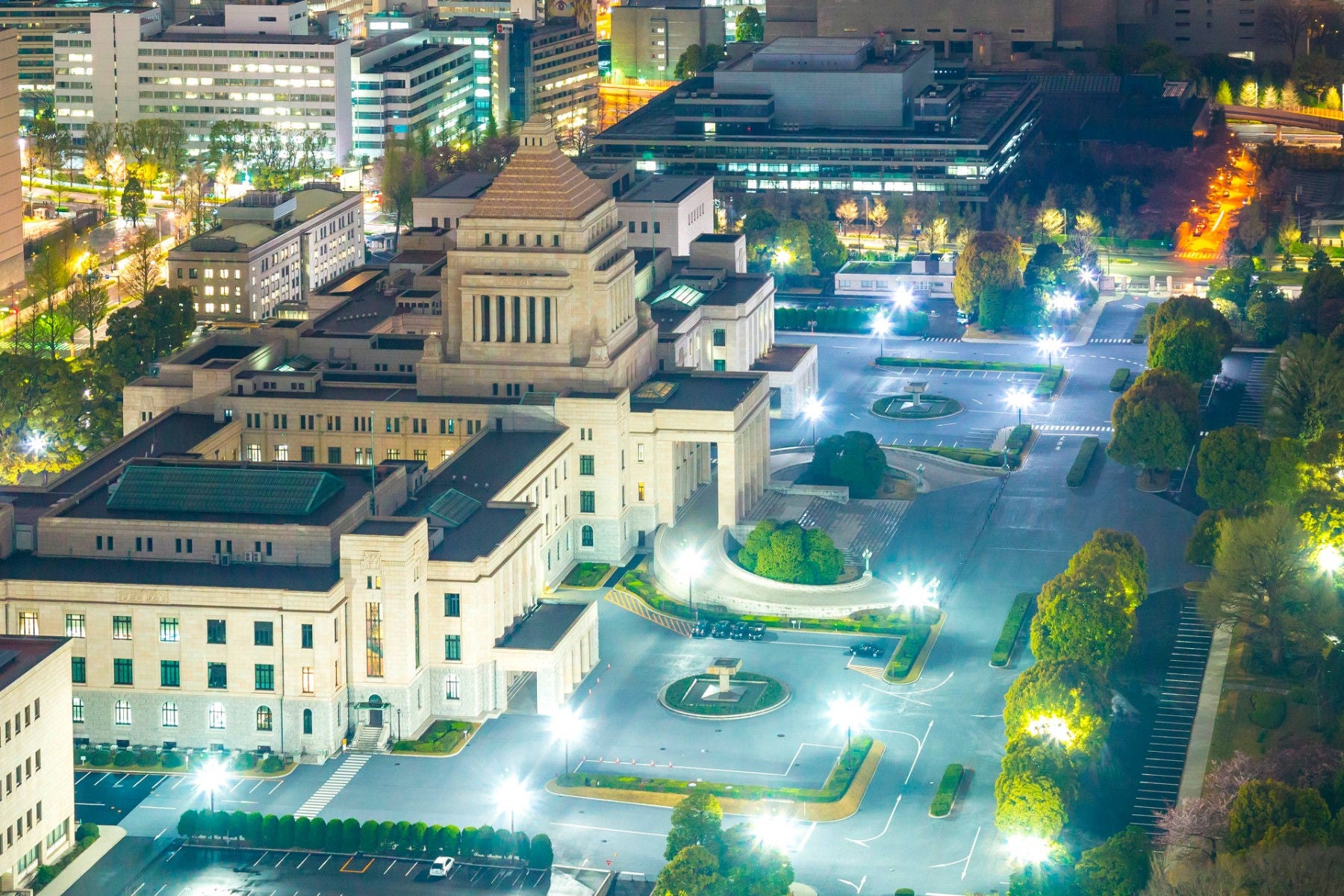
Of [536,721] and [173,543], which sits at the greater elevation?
[173,543]

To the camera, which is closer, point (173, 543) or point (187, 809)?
point (187, 809)

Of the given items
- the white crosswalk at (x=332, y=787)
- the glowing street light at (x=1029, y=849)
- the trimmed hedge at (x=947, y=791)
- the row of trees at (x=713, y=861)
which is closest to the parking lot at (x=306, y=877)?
the white crosswalk at (x=332, y=787)

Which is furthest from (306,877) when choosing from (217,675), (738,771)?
(738,771)

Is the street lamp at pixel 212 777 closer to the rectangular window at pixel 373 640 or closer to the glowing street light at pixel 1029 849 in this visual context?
the rectangular window at pixel 373 640

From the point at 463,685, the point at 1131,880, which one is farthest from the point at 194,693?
the point at 1131,880

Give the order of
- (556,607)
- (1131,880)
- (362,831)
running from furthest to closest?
1. (556,607)
2. (362,831)
3. (1131,880)

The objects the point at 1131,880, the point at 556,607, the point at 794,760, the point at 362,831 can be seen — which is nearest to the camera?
the point at 1131,880

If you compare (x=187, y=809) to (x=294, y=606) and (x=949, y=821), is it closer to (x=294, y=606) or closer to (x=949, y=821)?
(x=294, y=606)

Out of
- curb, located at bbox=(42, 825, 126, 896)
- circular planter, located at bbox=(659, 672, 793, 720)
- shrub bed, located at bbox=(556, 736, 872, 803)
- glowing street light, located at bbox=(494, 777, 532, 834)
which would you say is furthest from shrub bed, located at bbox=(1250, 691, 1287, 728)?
curb, located at bbox=(42, 825, 126, 896)
